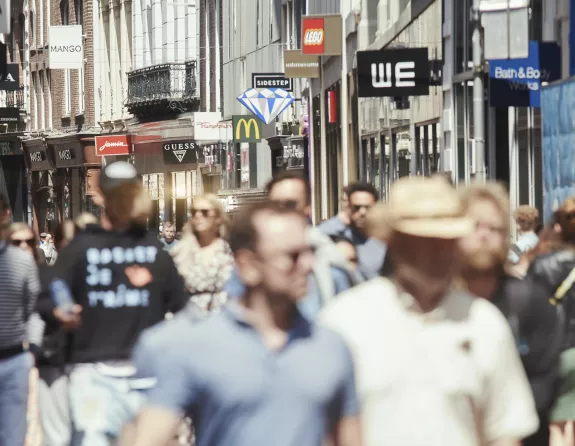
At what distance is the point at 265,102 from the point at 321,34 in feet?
11.9

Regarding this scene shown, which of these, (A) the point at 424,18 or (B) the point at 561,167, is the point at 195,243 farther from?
(A) the point at 424,18

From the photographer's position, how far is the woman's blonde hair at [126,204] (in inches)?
286

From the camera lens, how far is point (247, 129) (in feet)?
121

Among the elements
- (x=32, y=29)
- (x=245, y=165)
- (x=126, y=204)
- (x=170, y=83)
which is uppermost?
(x=32, y=29)

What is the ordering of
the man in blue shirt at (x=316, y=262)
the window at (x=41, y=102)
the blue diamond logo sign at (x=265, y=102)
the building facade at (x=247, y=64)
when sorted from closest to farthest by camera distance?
the man in blue shirt at (x=316, y=262) < the blue diamond logo sign at (x=265, y=102) < the building facade at (x=247, y=64) < the window at (x=41, y=102)

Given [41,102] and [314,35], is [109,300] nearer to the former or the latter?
[314,35]

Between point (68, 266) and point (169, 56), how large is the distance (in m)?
44.7

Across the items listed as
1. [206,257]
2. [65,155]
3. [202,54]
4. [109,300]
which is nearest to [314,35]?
[202,54]

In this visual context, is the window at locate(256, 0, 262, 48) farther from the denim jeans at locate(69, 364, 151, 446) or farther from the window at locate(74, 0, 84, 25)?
the denim jeans at locate(69, 364, 151, 446)

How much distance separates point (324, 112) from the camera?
35000mm

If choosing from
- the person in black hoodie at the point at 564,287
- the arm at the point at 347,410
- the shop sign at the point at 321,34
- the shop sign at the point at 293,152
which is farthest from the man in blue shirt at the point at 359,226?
the shop sign at the point at 293,152

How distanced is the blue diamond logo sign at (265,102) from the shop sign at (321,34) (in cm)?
303

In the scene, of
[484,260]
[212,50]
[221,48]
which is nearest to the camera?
[484,260]

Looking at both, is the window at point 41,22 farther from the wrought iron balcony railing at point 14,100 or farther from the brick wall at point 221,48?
the brick wall at point 221,48
